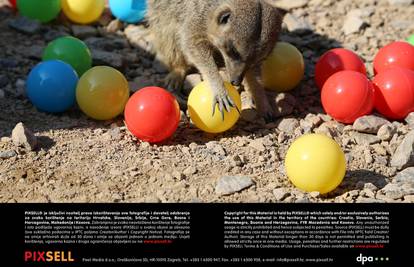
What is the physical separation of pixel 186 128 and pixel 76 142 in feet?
3.33

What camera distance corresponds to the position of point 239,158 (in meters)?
5.61

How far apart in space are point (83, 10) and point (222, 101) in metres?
2.54

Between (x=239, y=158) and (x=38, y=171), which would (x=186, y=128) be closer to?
(x=239, y=158)

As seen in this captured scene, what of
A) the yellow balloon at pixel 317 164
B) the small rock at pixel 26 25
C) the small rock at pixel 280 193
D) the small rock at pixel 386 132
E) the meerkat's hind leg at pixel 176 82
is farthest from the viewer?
the small rock at pixel 26 25

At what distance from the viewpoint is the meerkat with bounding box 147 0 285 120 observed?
580 centimetres

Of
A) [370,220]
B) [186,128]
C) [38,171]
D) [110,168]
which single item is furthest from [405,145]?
[38,171]

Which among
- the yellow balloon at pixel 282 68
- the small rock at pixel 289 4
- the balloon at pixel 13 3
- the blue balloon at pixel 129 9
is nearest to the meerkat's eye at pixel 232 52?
the yellow balloon at pixel 282 68

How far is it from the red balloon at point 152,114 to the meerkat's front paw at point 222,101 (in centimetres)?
34

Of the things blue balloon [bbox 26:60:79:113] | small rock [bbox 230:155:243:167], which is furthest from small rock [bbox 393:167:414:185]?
blue balloon [bbox 26:60:79:113]

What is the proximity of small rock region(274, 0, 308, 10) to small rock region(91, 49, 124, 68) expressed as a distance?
7.32 feet

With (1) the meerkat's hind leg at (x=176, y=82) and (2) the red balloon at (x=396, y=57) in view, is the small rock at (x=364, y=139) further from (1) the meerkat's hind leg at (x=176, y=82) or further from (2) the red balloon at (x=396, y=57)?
(1) the meerkat's hind leg at (x=176, y=82)

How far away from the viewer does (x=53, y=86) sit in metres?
5.96

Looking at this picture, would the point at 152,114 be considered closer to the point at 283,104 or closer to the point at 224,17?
the point at 224,17

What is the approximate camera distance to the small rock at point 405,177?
5.34 meters
